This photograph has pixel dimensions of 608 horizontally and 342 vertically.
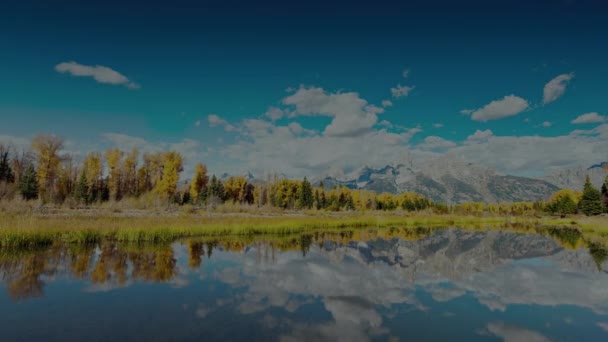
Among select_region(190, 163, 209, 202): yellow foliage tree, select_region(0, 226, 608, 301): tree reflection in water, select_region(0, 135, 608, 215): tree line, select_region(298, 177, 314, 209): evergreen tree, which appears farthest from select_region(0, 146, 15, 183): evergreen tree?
select_region(298, 177, 314, 209): evergreen tree

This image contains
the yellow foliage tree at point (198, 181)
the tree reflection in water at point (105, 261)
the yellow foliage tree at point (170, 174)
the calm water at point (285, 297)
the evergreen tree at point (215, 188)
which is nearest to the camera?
the calm water at point (285, 297)

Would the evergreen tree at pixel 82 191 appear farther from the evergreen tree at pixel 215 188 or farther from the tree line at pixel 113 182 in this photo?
the evergreen tree at pixel 215 188

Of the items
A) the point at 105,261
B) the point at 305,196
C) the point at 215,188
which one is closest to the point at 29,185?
the point at 215,188

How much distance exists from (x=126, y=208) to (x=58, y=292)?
31.1m

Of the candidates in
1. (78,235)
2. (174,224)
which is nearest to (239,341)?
(78,235)

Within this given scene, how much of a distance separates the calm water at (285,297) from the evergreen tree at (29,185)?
122ft

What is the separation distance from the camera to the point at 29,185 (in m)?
45.7

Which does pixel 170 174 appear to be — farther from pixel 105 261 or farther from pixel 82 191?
pixel 105 261

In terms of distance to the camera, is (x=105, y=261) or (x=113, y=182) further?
(x=113, y=182)

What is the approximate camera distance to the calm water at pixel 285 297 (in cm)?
739

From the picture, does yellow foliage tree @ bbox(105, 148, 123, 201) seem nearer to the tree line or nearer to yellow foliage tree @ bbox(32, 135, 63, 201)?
the tree line

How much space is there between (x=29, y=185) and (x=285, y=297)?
5112cm

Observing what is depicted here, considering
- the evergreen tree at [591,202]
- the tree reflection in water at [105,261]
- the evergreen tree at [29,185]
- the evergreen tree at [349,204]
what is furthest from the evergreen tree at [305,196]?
the tree reflection in water at [105,261]

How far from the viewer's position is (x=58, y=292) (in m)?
9.65
